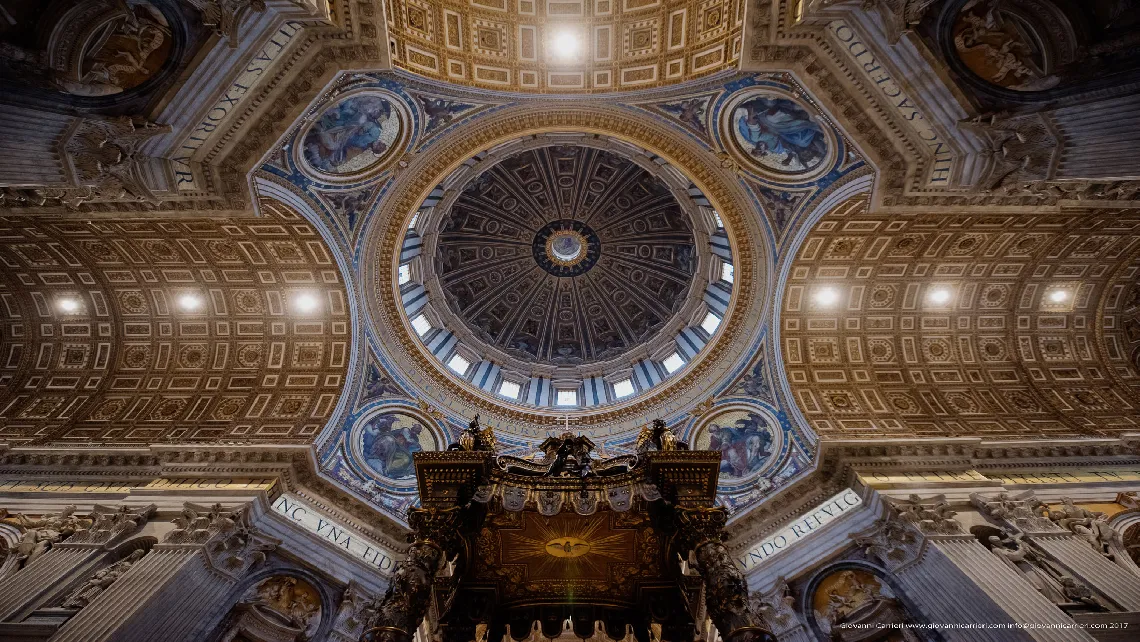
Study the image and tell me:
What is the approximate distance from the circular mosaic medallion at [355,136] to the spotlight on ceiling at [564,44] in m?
3.97

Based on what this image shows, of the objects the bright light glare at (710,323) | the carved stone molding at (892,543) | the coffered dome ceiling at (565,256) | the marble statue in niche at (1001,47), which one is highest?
the coffered dome ceiling at (565,256)

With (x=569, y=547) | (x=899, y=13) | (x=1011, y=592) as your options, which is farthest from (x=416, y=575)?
(x=899, y=13)

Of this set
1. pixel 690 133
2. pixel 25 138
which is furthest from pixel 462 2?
pixel 25 138

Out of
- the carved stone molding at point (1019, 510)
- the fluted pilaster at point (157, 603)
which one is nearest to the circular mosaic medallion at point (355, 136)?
the fluted pilaster at point (157, 603)

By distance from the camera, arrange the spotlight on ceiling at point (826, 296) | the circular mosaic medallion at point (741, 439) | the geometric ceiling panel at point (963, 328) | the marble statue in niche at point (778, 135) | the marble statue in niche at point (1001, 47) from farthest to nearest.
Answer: the spotlight on ceiling at point (826, 296) < the circular mosaic medallion at point (741, 439) < the geometric ceiling panel at point (963, 328) < the marble statue in niche at point (778, 135) < the marble statue in niche at point (1001, 47)

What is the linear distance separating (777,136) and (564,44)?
5561mm

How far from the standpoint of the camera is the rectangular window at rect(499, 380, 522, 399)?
1986cm

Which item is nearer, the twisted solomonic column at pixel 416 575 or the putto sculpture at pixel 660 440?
the twisted solomonic column at pixel 416 575


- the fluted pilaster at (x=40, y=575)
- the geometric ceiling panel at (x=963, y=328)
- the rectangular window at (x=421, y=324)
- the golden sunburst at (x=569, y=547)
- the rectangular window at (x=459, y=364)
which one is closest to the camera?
the fluted pilaster at (x=40, y=575)

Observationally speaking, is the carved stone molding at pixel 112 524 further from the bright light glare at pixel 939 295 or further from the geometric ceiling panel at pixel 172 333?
the bright light glare at pixel 939 295

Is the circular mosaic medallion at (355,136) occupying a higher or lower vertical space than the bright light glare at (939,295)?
higher

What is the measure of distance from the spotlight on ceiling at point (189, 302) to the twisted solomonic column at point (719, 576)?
46.0 ft

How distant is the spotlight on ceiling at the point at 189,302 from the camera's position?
14.8 m

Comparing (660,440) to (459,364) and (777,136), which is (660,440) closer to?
(777,136)
